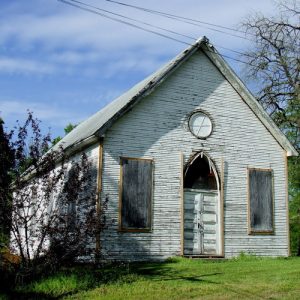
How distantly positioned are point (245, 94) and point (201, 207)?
4.34 metres

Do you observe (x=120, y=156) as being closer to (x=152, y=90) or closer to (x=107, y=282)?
(x=152, y=90)

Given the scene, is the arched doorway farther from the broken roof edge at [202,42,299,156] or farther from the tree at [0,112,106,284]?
the tree at [0,112,106,284]

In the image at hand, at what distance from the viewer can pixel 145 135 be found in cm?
1655

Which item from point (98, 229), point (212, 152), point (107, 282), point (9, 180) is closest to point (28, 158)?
point (9, 180)

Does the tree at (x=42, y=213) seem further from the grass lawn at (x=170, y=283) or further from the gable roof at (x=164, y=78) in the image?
the gable roof at (x=164, y=78)

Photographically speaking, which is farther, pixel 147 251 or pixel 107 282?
pixel 147 251

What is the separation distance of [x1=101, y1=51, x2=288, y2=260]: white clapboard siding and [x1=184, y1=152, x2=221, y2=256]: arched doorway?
17 centimetres

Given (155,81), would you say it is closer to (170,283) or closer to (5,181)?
(5,181)

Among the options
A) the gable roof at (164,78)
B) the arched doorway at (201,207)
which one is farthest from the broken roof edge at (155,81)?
the arched doorway at (201,207)

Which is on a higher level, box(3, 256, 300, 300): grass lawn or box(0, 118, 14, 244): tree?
box(0, 118, 14, 244): tree

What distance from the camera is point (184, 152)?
672 inches

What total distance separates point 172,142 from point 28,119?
5.98m

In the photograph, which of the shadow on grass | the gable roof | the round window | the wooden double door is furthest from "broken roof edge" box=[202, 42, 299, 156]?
the shadow on grass

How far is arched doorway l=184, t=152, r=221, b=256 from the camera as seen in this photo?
17.1m
